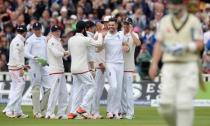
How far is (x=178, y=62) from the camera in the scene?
15445 mm

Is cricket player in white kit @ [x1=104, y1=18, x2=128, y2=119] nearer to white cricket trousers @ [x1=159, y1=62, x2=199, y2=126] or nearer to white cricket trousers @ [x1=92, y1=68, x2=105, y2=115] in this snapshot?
white cricket trousers @ [x1=92, y1=68, x2=105, y2=115]

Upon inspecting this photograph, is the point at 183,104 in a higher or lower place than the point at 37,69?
lower

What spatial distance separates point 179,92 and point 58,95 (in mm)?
9216

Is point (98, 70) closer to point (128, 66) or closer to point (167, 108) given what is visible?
point (128, 66)

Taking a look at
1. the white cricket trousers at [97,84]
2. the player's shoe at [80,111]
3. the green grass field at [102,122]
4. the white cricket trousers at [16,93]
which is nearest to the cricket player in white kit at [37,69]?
the white cricket trousers at [16,93]

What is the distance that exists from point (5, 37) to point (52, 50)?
10233mm

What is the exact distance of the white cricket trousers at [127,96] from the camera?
24266 millimetres

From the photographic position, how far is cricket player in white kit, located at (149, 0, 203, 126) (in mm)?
15188

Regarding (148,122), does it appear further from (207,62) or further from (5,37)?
(5,37)

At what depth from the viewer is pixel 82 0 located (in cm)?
3644

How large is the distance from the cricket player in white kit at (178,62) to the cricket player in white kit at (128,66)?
330 inches

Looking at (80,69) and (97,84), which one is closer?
(80,69)

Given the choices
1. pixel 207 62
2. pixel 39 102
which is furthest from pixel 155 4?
pixel 39 102

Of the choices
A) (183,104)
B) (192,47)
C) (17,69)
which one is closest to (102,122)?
(17,69)
